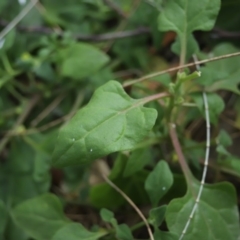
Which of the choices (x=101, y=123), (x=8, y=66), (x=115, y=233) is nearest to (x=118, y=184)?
(x=115, y=233)

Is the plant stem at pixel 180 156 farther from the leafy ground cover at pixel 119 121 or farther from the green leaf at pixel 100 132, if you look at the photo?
the green leaf at pixel 100 132

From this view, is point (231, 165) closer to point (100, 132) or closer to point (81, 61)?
point (100, 132)

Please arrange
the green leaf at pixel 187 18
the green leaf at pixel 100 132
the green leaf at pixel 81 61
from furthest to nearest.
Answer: the green leaf at pixel 81 61, the green leaf at pixel 187 18, the green leaf at pixel 100 132

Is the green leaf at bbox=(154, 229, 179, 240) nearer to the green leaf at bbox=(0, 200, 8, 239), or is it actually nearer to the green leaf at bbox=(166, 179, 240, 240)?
the green leaf at bbox=(166, 179, 240, 240)

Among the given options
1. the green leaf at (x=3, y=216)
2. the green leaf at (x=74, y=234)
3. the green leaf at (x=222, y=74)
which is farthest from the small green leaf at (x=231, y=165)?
the green leaf at (x=3, y=216)

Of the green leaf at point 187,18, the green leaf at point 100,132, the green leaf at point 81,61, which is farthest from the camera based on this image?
the green leaf at point 81,61

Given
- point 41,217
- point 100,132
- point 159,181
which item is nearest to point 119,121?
point 100,132
